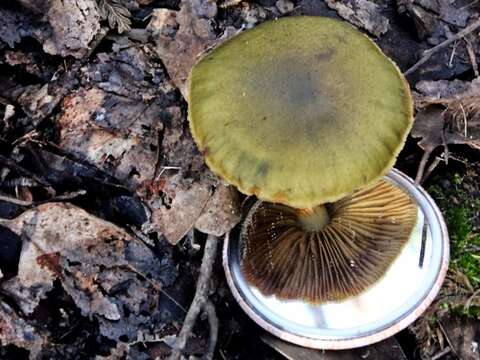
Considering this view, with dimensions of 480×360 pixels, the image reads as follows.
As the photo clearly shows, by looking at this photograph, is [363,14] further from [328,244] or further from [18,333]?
[18,333]

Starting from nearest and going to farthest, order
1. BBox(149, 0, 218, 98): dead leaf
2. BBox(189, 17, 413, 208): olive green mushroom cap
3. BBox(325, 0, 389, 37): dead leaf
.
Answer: BBox(189, 17, 413, 208): olive green mushroom cap
BBox(149, 0, 218, 98): dead leaf
BBox(325, 0, 389, 37): dead leaf

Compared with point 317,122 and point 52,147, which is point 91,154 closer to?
point 52,147

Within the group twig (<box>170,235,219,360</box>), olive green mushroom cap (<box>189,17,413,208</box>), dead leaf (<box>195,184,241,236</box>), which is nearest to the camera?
olive green mushroom cap (<box>189,17,413,208</box>)

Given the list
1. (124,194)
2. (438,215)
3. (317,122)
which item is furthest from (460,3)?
(124,194)

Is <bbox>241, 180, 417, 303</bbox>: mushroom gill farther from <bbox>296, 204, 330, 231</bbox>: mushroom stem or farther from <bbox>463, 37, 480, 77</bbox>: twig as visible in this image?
<bbox>463, 37, 480, 77</bbox>: twig

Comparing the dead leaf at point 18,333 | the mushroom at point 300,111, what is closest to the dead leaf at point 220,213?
the mushroom at point 300,111

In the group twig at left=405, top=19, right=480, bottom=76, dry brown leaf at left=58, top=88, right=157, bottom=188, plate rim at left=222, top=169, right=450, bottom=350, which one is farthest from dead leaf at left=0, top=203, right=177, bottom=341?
twig at left=405, top=19, right=480, bottom=76
